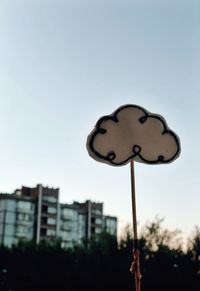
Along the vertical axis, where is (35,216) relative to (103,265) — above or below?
above

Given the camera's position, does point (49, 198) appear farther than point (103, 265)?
Yes

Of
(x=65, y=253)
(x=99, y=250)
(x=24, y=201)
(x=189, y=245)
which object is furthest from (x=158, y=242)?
(x=24, y=201)

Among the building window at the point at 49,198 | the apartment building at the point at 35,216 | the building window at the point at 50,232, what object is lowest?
the building window at the point at 50,232

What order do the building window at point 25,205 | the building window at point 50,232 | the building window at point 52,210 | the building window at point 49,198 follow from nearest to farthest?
the building window at point 25,205 < the building window at point 49,198 < the building window at point 52,210 < the building window at point 50,232

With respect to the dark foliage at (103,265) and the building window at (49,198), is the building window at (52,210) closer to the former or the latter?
the building window at (49,198)

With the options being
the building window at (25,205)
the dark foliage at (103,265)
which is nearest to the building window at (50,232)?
the building window at (25,205)

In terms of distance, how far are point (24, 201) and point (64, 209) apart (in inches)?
272

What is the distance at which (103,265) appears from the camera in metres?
24.9

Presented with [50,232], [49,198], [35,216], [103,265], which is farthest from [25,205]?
[103,265]

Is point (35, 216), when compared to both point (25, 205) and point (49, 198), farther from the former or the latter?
point (49, 198)

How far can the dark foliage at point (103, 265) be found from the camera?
2341 cm

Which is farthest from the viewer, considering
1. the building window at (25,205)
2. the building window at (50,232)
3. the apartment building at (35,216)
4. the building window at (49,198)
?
the building window at (50,232)

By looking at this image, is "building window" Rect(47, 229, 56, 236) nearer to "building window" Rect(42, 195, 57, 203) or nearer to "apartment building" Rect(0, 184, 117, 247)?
"apartment building" Rect(0, 184, 117, 247)

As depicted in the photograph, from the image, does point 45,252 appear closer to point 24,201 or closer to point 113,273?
point 113,273
